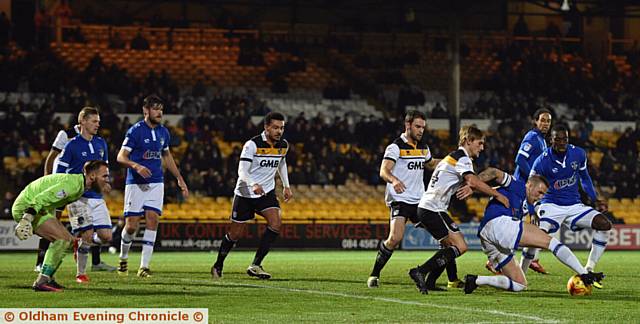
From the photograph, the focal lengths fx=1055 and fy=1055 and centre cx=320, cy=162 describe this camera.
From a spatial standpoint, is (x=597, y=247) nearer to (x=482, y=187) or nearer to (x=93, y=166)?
(x=482, y=187)

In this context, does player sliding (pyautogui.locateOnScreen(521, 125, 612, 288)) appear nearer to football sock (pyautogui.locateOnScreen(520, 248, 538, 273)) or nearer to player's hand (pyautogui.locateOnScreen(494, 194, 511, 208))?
football sock (pyautogui.locateOnScreen(520, 248, 538, 273))

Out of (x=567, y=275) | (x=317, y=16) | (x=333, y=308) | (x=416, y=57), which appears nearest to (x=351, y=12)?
(x=317, y=16)

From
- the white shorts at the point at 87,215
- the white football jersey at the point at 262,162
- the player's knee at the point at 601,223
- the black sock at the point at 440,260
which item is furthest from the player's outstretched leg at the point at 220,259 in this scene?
the player's knee at the point at 601,223

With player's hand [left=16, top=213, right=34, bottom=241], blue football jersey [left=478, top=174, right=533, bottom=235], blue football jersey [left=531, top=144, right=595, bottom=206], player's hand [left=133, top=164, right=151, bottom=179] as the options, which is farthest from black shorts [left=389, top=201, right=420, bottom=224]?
player's hand [left=16, top=213, right=34, bottom=241]

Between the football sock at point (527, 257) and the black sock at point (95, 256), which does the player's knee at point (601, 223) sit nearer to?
the football sock at point (527, 257)

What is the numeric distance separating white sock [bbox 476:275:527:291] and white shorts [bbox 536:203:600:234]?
2.96m

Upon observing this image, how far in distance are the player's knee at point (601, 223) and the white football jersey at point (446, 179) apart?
291cm

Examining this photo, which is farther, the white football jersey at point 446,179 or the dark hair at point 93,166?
the white football jersey at point 446,179

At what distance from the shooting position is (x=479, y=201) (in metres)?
33.3

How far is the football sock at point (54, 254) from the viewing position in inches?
479

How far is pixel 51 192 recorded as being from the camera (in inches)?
475

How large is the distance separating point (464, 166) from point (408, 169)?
165 centimetres

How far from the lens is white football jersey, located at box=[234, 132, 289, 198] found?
50.3ft

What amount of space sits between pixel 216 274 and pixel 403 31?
29.2 m
